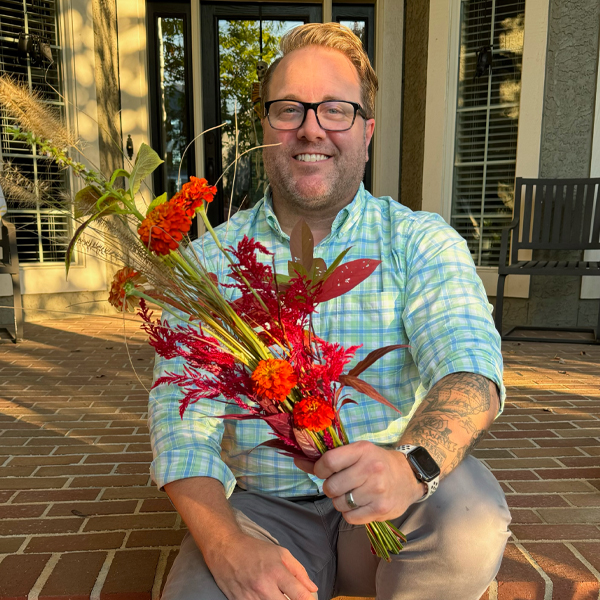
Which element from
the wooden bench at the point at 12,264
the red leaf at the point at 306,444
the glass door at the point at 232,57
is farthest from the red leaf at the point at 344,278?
the glass door at the point at 232,57

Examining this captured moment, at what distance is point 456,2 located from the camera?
4.81m

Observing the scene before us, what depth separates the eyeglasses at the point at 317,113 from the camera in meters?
1.49

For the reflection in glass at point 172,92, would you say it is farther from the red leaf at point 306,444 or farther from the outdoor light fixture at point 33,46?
the red leaf at point 306,444

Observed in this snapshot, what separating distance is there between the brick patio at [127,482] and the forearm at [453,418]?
55 cm

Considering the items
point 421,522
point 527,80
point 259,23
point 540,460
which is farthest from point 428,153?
point 421,522

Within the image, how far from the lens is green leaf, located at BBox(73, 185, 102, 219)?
0.87 m

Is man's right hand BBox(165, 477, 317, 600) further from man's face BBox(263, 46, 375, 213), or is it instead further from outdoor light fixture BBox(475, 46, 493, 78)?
outdoor light fixture BBox(475, 46, 493, 78)

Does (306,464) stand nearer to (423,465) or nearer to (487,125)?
(423,465)

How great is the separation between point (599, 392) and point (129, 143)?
4.68 m

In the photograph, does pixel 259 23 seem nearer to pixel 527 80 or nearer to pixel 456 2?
pixel 456 2

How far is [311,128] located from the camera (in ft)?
4.86

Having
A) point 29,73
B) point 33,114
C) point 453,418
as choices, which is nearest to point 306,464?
point 453,418

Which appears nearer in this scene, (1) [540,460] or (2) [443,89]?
(1) [540,460]

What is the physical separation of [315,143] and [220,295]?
78cm
